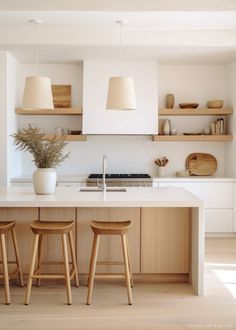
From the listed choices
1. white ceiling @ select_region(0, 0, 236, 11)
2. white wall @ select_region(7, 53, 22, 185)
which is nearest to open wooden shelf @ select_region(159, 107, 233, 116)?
white ceiling @ select_region(0, 0, 236, 11)

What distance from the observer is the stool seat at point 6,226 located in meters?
3.54

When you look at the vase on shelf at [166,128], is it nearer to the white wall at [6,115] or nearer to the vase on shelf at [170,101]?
the vase on shelf at [170,101]

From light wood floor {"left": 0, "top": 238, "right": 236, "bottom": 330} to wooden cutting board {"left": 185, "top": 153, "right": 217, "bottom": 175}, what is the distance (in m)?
2.76

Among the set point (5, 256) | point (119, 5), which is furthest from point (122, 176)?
point (5, 256)

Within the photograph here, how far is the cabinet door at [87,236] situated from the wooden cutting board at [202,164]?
120 inches

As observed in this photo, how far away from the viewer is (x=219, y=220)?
6199 mm

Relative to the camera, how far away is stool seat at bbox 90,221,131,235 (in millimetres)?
3471

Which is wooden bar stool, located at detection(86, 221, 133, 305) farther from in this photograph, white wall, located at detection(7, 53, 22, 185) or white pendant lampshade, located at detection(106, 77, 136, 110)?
white wall, located at detection(7, 53, 22, 185)

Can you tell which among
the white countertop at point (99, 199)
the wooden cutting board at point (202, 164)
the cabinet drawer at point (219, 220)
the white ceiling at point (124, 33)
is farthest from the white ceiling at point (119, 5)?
the cabinet drawer at point (219, 220)

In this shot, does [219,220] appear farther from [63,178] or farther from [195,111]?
[63,178]

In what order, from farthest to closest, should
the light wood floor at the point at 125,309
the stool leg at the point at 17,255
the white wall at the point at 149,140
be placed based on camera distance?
1. the white wall at the point at 149,140
2. the stool leg at the point at 17,255
3. the light wood floor at the point at 125,309

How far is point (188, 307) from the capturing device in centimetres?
348

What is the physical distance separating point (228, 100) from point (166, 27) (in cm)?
190

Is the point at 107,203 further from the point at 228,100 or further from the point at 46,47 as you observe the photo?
the point at 228,100
